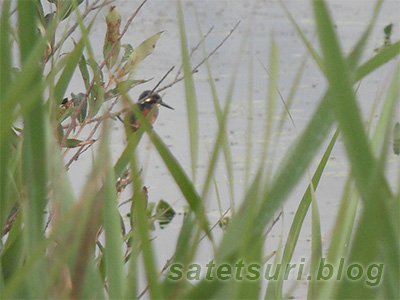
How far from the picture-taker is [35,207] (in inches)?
17.2

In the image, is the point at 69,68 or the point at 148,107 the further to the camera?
the point at 148,107

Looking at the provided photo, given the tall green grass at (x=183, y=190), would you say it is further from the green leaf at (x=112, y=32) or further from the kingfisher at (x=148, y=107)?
the green leaf at (x=112, y=32)

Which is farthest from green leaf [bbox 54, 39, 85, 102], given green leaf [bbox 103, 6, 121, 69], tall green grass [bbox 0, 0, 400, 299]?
green leaf [bbox 103, 6, 121, 69]

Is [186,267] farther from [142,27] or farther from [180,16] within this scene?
[142,27]

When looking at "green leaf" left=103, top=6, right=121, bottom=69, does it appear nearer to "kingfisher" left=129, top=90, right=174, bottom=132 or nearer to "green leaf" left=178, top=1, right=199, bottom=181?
"kingfisher" left=129, top=90, right=174, bottom=132

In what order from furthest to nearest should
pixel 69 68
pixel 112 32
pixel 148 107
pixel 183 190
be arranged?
pixel 148 107
pixel 112 32
pixel 69 68
pixel 183 190

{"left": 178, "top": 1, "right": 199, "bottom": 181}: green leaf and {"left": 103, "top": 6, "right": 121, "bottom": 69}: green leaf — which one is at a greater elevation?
{"left": 103, "top": 6, "right": 121, "bottom": 69}: green leaf

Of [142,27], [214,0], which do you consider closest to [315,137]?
[142,27]

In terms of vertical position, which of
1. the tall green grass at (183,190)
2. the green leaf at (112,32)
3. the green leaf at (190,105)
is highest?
the green leaf at (112,32)

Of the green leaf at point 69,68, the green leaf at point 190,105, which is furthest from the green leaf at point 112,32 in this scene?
the green leaf at point 190,105

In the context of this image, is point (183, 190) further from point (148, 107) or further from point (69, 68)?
point (148, 107)

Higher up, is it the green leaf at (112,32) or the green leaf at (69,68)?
the green leaf at (112,32)

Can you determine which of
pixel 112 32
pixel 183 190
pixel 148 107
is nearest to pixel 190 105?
pixel 183 190

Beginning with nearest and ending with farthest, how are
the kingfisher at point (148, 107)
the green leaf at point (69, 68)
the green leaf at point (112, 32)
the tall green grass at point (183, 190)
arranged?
the tall green grass at point (183, 190) < the green leaf at point (69, 68) < the kingfisher at point (148, 107) < the green leaf at point (112, 32)
